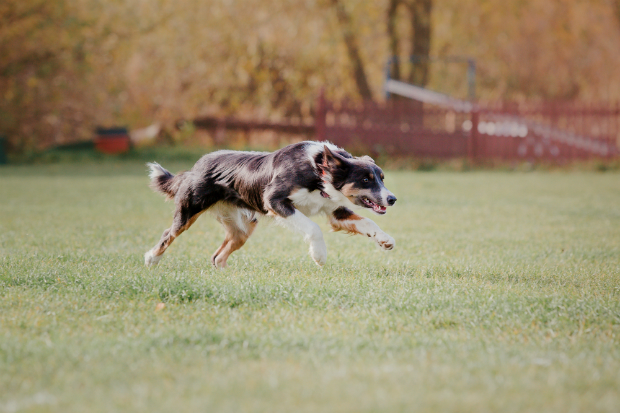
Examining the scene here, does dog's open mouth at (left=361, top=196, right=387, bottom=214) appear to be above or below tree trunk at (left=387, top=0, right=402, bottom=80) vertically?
below

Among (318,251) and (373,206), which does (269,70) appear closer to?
(373,206)

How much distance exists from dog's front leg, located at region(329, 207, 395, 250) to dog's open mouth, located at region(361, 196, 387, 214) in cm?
12

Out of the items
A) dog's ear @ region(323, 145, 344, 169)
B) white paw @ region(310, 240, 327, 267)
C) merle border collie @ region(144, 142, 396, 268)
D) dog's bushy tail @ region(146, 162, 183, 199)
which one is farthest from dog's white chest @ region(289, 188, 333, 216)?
dog's bushy tail @ region(146, 162, 183, 199)

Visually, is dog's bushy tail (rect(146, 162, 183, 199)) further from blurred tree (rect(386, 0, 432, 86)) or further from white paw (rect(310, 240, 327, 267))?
blurred tree (rect(386, 0, 432, 86))

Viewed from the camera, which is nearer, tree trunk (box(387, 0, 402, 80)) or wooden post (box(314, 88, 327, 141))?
wooden post (box(314, 88, 327, 141))

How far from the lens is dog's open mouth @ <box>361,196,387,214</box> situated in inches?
214

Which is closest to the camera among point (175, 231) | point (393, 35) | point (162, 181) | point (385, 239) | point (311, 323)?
point (311, 323)

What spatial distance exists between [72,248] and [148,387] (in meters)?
4.10

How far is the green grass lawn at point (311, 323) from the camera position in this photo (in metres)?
2.87

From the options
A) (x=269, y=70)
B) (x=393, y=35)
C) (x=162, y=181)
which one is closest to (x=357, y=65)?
(x=393, y=35)

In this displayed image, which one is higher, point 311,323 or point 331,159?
point 331,159

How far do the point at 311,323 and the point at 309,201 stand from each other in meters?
1.82

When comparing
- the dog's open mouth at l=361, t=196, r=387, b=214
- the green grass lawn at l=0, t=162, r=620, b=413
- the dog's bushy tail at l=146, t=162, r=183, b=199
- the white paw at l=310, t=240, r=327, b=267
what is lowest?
the green grass lawn at l=0, t=162, r=620, b=413

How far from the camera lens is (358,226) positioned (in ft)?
18.4
